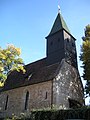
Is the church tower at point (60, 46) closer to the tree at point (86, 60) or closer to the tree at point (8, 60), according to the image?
the tree at point (86, 60)

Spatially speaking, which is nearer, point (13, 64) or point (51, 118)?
point (51, 118)

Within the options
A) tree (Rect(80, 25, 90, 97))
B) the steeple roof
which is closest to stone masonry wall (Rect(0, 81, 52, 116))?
tree (Rect(80, 25, 90, 97))

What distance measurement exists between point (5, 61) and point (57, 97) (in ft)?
23.3

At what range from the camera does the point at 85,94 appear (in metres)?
24.1

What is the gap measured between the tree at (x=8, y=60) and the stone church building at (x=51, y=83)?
164 inches

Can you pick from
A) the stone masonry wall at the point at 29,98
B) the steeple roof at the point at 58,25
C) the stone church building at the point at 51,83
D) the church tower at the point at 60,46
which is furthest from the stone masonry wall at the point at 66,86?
the steeple roof at the point at 58,25

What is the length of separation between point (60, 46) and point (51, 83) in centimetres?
652

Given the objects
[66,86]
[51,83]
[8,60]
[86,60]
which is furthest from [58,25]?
[8,60]

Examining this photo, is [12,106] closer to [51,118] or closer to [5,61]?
[5,61]

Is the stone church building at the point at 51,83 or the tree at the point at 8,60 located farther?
the stone church building at the point at 51,83

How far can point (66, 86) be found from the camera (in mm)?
21891

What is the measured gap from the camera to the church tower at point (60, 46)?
24.0 m

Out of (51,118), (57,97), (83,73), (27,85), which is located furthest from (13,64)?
(83,73)

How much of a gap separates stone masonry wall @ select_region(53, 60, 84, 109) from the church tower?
4.03 ft
